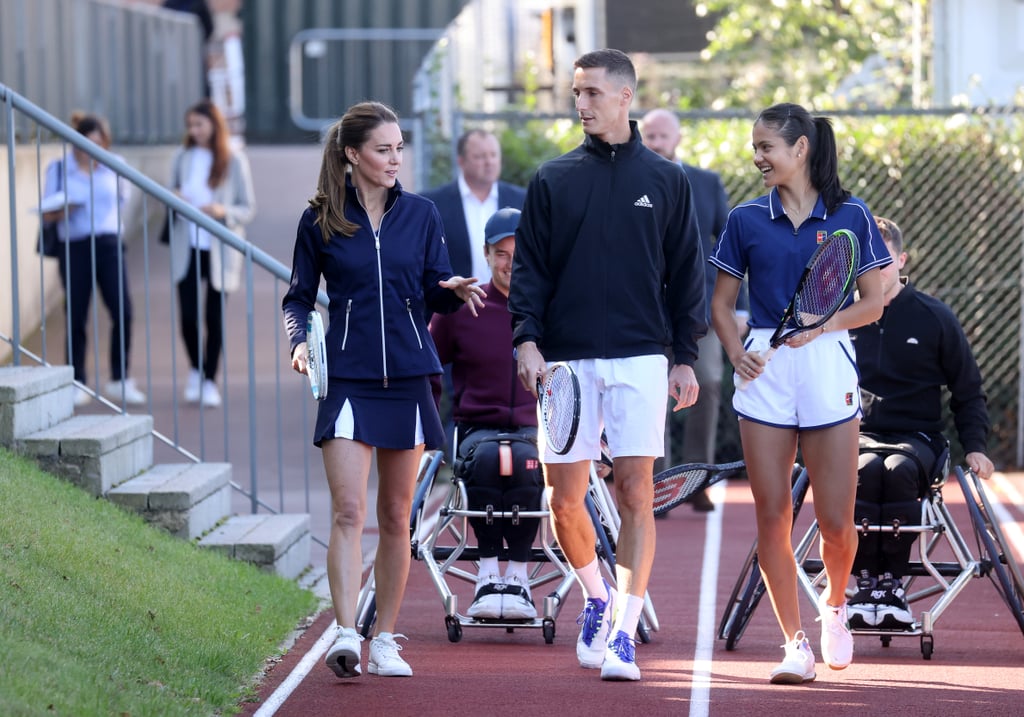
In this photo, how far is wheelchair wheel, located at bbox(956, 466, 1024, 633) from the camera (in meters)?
6.62

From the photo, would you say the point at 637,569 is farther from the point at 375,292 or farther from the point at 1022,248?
the point at 1022,248

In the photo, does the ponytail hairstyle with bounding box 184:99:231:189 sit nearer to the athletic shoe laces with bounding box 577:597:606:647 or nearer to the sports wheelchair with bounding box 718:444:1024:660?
the sports wheelchair with bounding box 718:444:1024:660

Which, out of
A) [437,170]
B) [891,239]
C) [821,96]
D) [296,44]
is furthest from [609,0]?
[891,239]

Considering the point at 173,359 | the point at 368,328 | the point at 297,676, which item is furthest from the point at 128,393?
the point at 368,328

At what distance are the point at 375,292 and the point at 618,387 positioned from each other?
894 mm

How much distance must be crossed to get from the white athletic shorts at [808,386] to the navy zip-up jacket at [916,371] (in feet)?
2.87

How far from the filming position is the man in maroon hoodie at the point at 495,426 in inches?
278

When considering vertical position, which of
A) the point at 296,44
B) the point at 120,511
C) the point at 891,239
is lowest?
the point at 120,511

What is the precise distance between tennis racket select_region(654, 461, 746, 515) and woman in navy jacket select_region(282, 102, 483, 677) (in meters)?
1.01

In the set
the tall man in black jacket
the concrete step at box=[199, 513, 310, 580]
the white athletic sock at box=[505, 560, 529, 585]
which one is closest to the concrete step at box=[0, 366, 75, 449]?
the concrete step at box=[199, 513, 310, 580]

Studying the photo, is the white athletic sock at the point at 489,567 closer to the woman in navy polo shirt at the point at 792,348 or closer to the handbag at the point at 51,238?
the woman in navy polo shirt at the point at 792,348

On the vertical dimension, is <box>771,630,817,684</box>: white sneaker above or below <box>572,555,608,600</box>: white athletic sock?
below

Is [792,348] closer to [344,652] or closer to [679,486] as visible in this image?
[679,486]

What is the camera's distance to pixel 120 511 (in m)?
7.77
